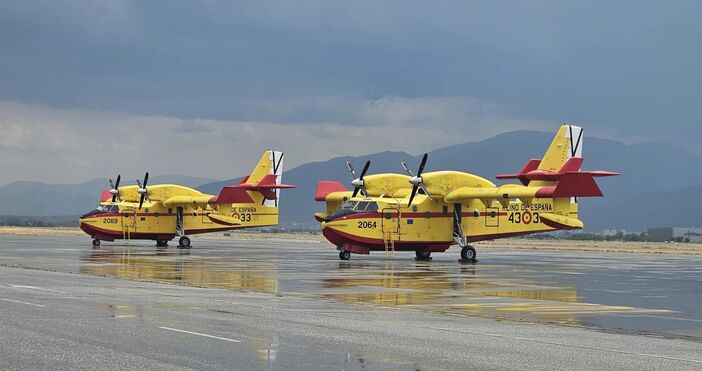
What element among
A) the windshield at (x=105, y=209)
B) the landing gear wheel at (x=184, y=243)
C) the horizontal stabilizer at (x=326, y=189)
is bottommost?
the landing gear wheel at (x=184, y=243)

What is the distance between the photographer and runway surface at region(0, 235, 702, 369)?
45.8 ft

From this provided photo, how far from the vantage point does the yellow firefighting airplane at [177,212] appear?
6950 centimetres

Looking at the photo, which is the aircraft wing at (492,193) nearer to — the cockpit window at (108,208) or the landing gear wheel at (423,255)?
the landing gear wheel at (423,255)

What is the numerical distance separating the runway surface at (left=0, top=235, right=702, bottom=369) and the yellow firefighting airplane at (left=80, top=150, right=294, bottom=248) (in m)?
32.8

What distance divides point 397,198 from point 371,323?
34353 millimetres

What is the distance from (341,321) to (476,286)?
1305 centimetres

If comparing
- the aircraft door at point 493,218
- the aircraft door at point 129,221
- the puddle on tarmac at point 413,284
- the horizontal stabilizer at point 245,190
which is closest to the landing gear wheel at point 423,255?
the aircraft door at point 493,218

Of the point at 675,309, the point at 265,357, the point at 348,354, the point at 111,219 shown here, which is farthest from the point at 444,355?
the point at 111,219

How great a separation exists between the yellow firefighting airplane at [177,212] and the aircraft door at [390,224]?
20.1m

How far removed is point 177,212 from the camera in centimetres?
7100

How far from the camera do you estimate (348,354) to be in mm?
14383

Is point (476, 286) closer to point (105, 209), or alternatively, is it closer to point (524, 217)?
point (524, 217)

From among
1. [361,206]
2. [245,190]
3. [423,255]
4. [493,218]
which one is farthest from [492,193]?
[245,190]

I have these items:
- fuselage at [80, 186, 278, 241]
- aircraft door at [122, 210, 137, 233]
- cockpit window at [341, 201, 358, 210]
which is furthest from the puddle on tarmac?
fuselage at [80, 186, 278, 241]
